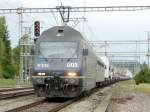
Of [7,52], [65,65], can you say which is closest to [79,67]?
[65,65]

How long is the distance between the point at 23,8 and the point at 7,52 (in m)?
62.7

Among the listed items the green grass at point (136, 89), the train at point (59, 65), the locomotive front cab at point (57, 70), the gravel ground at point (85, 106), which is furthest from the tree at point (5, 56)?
the locomotive front cab at point (57, 70)

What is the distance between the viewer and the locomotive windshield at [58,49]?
21.2 meters

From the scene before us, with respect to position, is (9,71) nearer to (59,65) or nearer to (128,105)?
(59,65)

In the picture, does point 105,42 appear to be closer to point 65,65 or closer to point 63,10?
point 63,10

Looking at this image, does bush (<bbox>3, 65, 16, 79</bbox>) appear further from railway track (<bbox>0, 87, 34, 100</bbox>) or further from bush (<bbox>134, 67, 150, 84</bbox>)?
railway track (<bbox>0, 87, 34, 100</bbox>)

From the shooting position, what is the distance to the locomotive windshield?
2117 cm

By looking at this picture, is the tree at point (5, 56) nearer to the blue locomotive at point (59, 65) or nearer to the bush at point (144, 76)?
the bush at point (144, 76)

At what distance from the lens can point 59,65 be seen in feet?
68.7

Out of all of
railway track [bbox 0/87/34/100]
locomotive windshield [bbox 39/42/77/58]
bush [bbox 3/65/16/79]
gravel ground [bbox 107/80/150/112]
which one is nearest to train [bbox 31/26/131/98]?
locomotive windshield [bbox 39/42/77/58]

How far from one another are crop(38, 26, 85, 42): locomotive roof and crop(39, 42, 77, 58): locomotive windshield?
0.86 feet

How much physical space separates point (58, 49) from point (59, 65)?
83cm

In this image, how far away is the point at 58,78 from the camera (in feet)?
67.7

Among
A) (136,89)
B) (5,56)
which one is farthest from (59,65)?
(5,56)
